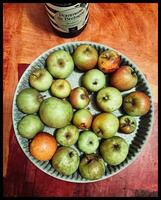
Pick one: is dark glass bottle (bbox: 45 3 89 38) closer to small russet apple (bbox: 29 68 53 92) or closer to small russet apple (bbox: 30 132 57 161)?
small russet apple (bbox: 29 68 53 92)

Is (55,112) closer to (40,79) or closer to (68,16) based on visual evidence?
(40,79)

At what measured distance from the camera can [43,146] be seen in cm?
95

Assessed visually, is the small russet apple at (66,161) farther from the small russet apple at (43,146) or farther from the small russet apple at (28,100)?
the small russet apple at (28,100)

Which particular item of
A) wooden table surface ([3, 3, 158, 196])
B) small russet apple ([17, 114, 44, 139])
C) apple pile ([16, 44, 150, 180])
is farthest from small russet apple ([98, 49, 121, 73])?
small russet apple ([17, 114, 44, 139])

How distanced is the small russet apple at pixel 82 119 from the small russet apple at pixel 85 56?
13cm

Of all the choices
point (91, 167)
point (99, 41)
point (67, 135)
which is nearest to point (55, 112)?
point (67, 135)

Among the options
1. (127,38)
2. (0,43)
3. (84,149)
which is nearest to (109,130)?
(84,149)

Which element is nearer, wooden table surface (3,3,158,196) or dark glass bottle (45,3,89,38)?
dark glass bottle (45,3,89,38)

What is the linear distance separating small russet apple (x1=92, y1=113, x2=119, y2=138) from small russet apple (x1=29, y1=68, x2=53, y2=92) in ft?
0.56

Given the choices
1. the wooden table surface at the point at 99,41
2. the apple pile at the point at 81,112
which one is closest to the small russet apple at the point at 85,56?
the apple pile at the point at 81,112

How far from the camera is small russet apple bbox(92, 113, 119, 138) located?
962 mm

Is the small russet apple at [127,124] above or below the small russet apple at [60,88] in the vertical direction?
below

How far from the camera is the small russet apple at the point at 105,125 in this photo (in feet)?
3.16

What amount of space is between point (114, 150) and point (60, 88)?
0.74 ft
